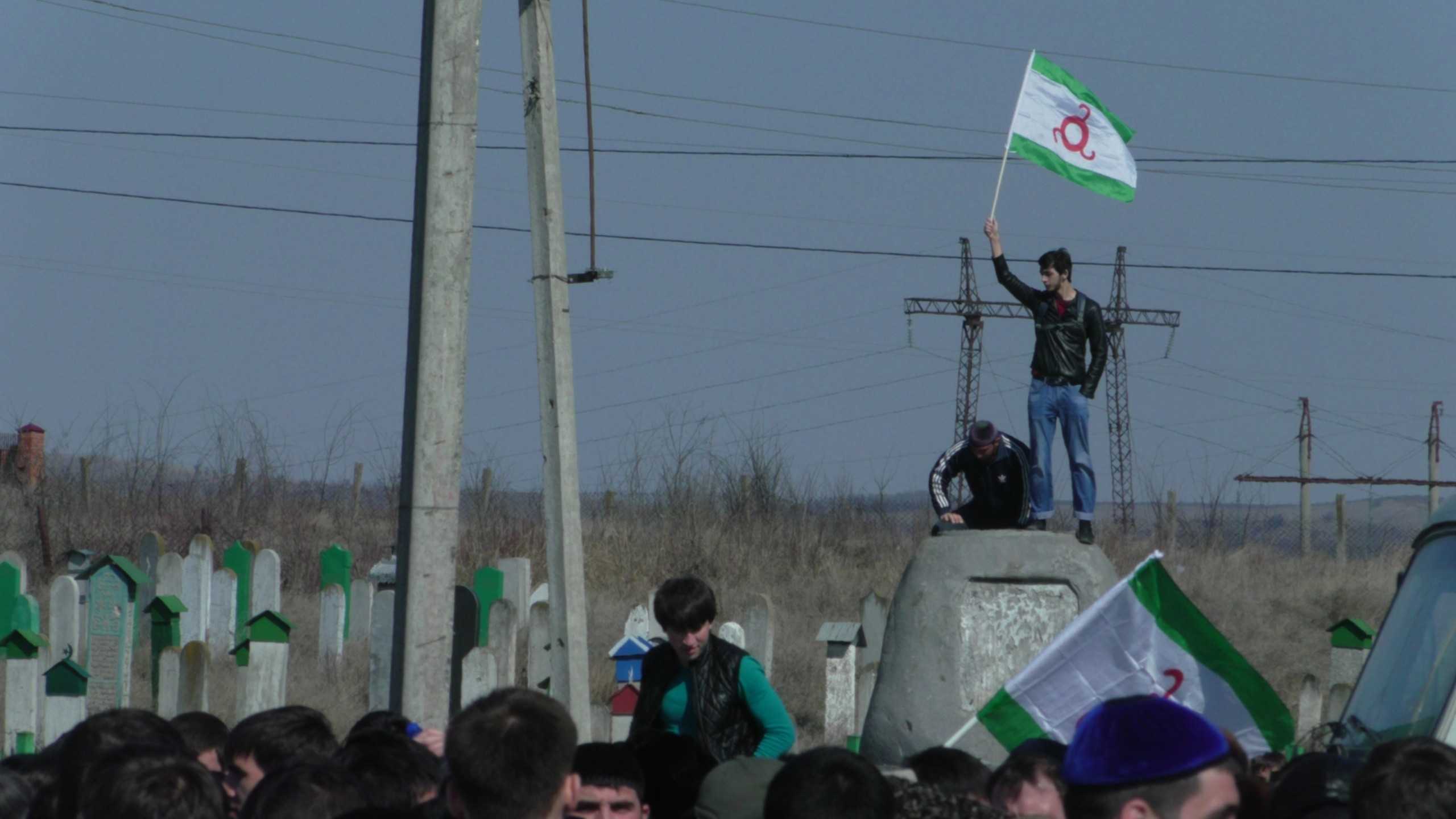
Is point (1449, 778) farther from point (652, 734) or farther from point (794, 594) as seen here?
point (794, 594)

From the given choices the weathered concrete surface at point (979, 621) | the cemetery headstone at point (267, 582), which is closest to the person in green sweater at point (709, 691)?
the weathered concrete surface at point (979, 621)

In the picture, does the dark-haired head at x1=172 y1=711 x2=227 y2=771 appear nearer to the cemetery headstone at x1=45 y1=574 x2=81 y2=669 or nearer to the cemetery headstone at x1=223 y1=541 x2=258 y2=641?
the cemetery headstone at x1=45 y1=574 x2=81 y2=669

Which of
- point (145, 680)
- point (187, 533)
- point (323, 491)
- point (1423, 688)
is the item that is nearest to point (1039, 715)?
point (1423, 688)

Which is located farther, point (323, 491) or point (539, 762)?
point (323, 491)

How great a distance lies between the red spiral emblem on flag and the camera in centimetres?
1024

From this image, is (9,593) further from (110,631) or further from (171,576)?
(110,631)

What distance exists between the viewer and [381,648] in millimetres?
9828

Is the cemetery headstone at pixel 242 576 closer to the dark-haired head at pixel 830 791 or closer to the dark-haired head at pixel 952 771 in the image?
the dark-haired head at pixel 952 771

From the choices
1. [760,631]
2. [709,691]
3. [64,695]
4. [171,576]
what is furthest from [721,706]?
[171,576]

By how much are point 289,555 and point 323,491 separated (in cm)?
369

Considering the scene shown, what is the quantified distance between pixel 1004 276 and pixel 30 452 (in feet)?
98.4

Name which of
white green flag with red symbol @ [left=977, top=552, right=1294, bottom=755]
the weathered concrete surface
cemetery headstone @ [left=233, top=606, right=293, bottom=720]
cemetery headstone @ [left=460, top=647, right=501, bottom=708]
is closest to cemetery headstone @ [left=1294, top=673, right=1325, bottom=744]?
the weathered concrete surface

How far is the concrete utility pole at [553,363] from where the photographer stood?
7.71 meters

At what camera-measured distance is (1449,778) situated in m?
3.16
